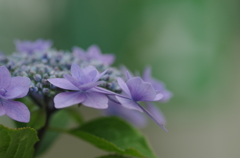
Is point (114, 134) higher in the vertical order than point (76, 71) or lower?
lower

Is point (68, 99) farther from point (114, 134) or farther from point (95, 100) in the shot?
point (114, 134)

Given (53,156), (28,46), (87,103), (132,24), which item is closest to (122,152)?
(87,103)

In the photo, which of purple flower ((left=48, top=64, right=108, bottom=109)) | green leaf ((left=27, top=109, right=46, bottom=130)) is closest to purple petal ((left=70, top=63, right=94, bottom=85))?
purple flower ((left=48, top=64, right=108, bottom=109))

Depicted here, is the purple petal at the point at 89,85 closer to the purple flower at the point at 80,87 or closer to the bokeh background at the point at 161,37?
the purple flower at the point at 80,87

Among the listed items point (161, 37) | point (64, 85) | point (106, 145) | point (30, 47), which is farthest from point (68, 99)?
point (161, 37)

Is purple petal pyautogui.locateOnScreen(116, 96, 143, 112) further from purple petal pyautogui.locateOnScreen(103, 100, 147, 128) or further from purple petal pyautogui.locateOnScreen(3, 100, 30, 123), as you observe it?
purple petal pyautogui.locateOnScreen(103, 100, 147, 128)

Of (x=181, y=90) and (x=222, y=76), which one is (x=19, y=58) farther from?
(x=222, y=76)
